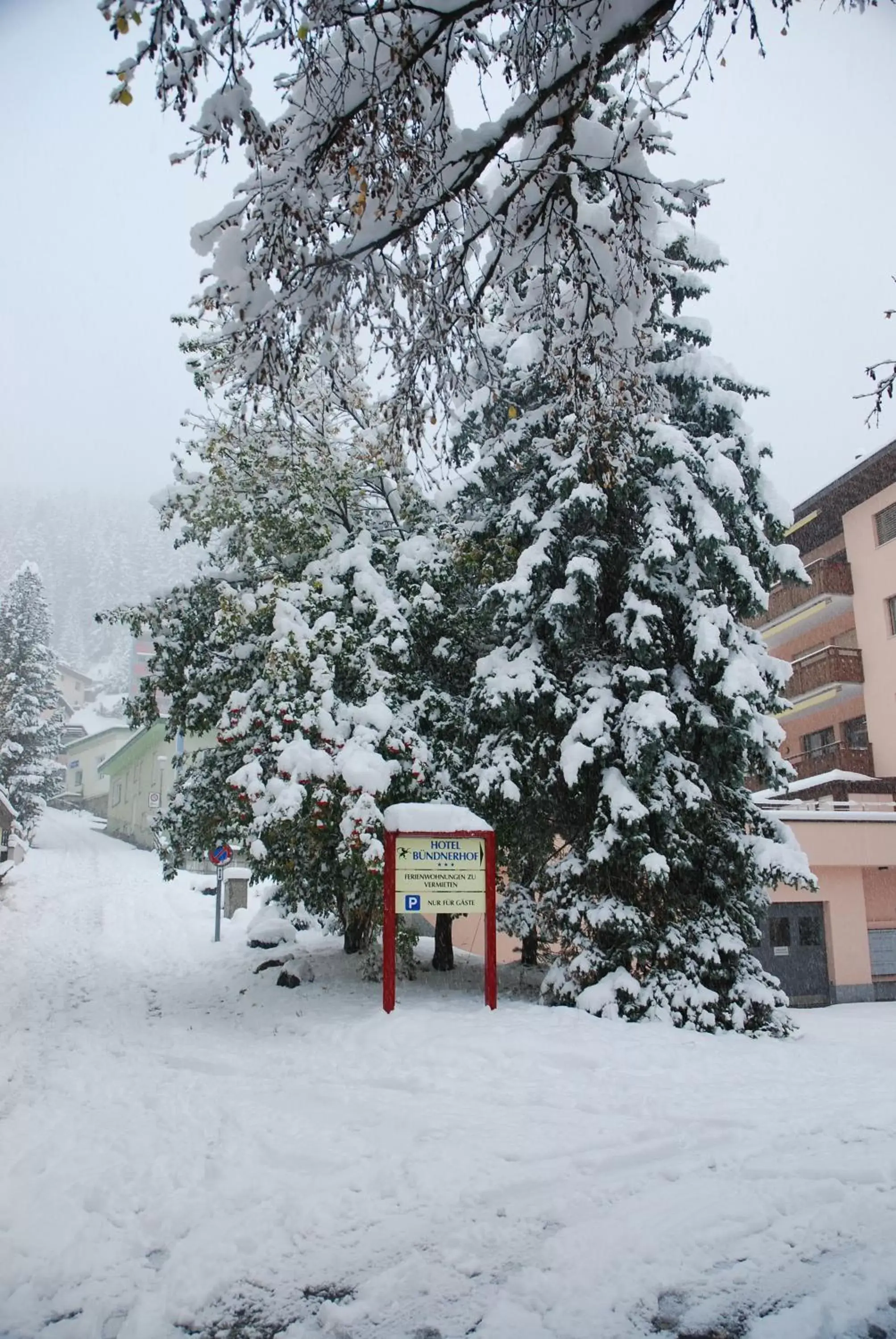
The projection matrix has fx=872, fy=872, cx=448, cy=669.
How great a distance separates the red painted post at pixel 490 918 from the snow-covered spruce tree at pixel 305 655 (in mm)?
1181

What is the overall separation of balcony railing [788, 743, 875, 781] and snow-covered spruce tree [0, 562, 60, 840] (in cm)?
2963

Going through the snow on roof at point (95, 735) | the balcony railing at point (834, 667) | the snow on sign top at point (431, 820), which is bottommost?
the snow on sign top at point (431, 820)

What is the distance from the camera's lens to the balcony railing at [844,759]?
82.6 feet

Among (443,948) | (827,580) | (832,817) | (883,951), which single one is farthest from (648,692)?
(827,580)

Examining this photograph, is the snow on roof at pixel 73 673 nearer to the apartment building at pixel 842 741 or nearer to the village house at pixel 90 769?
the village house at pixel 90 769

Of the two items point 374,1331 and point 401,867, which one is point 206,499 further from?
point 374,1331

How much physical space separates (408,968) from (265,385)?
8088mm

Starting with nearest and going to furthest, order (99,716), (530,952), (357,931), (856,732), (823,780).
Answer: (357,931), (530,952), (823,780), (856,732), (99,716)

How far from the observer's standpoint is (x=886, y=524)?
24312 millimetres

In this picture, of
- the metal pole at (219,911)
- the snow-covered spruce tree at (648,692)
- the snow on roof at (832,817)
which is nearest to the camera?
the snow-covered spruce tree at (648,692)

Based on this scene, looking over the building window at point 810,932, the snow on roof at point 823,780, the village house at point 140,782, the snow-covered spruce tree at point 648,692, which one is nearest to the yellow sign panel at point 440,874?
the snow-covered spruce tree at point 648,692

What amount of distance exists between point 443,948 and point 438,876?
358cm

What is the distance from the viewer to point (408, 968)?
1128 centimetres

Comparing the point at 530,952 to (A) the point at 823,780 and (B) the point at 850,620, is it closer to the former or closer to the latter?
(A) the point at 823,780
